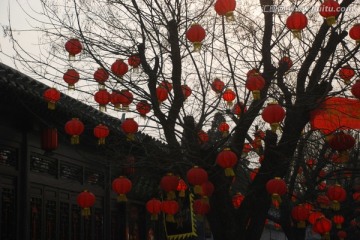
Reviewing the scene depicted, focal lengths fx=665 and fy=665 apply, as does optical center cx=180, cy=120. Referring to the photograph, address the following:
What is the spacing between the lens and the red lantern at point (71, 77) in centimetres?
983

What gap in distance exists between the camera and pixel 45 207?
42.3 ft

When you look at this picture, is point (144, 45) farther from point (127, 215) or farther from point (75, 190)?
point (127, 215)

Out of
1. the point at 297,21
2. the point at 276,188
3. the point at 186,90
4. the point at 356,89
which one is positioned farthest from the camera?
the point at 186,90

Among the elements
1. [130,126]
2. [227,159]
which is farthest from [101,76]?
[227,159]

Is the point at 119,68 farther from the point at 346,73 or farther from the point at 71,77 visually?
the point at 346,73

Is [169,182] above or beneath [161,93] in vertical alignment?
beneath

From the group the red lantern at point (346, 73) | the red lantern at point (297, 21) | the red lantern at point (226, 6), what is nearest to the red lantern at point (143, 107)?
the red lantern at point (226, 6)

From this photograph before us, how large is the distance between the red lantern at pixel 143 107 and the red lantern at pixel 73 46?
1.19 metres

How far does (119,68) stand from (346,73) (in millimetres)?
3286

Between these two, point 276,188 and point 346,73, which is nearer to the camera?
point 276,188

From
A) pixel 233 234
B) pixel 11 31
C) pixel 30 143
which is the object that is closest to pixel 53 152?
pixel 30 143

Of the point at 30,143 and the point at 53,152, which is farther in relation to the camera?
the point at 53,152

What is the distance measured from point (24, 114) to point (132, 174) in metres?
3.58

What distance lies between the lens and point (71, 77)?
388 inches
